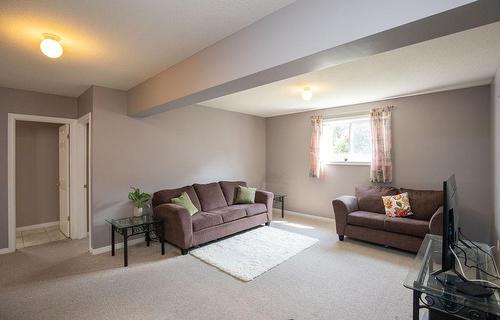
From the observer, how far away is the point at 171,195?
407 centimetres

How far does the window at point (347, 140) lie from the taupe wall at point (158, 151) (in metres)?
1.78

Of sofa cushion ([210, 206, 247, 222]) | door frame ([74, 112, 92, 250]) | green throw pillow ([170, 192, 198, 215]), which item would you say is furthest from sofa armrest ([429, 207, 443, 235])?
door frame ([74, 112, 92, 250])

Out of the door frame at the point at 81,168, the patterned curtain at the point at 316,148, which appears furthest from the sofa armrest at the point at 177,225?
the patterned curtain at the point at 316,148

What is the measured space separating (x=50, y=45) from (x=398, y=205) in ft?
15.3

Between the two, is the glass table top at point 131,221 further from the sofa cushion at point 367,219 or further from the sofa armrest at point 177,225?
the sofa cushion at point 367,219

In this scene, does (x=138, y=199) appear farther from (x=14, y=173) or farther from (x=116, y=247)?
(x=14, y=173)

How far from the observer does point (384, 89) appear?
12.4ft

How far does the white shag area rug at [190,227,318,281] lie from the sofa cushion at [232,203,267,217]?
0.34 meters

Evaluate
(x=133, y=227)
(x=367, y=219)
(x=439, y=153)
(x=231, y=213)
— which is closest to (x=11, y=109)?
(x=133, y=227)

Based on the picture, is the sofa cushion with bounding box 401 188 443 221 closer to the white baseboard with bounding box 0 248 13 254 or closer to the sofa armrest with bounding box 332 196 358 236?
the sofa armrest with bounding box 332 196 358 236

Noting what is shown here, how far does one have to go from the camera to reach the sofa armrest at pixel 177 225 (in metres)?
3.40

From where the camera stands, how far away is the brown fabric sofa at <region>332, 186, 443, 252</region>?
3332 mm

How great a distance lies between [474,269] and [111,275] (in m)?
3.44

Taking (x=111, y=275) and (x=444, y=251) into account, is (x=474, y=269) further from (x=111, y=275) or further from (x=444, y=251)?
(x=111, y=275)
